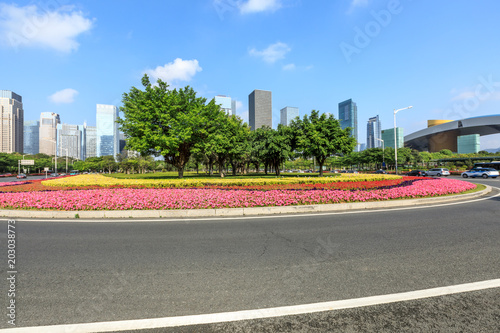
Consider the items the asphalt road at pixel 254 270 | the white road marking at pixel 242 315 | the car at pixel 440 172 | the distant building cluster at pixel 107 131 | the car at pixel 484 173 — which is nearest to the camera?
the white road marking at pixel 242 315

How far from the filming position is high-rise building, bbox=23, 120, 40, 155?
18700 centimetres

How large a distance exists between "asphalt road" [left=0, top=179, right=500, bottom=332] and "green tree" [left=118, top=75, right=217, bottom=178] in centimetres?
1546

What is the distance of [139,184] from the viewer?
15438 mm

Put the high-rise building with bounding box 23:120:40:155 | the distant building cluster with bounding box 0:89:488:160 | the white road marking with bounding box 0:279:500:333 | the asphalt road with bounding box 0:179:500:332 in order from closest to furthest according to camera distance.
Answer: the white road marking with bounding box 0:279:500:333, the asphalt road with bounding box 0:179:500:332, the distant building cluster with bounding box 0:89:488:160, the high-rise building with bounding box 23:120:40:155

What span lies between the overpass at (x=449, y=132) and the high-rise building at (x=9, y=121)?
227 m

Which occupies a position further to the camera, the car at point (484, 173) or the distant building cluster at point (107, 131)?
the distant building cluster at point (107, 131)

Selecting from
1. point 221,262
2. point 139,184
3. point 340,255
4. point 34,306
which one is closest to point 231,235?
point 221,262

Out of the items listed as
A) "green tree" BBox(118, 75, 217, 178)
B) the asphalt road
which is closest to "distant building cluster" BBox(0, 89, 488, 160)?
"green tree" BBox(118, 75, 217, 178)

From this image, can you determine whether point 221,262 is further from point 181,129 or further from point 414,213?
point 181,129

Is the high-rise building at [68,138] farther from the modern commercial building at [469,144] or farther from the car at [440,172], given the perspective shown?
the modern commercial building at [469,144]

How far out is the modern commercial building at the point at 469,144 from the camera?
106 m

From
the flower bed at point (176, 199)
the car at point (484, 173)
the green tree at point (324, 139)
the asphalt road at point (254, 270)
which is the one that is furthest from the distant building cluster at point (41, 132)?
the car at point (484, 173)

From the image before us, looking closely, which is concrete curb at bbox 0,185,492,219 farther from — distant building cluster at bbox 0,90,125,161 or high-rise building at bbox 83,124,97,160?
high-rise building at bbox 83,124,97,160

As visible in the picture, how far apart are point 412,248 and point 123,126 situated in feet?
84.8
